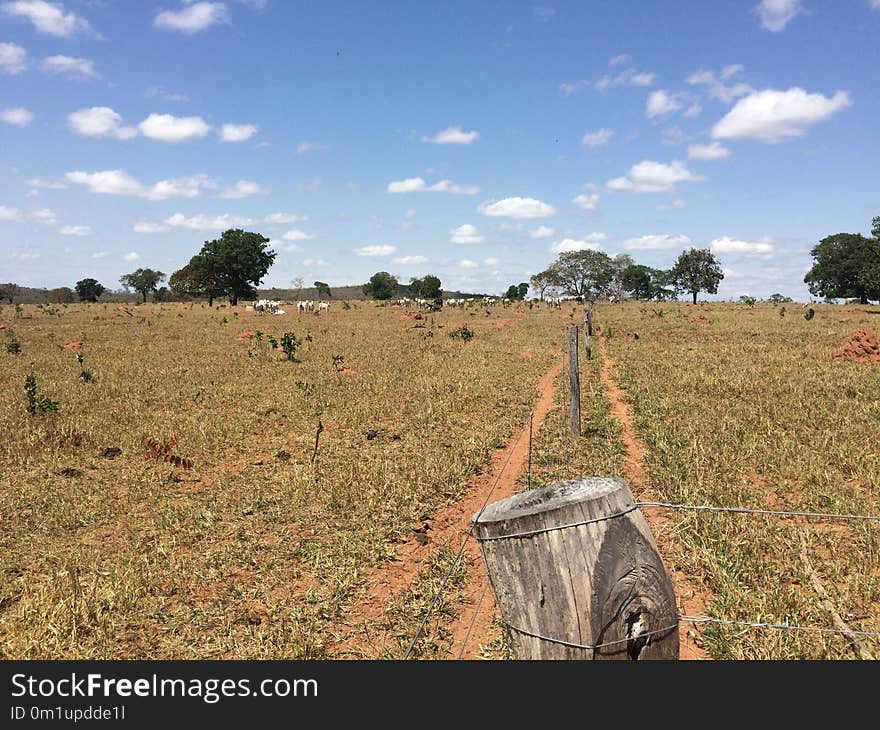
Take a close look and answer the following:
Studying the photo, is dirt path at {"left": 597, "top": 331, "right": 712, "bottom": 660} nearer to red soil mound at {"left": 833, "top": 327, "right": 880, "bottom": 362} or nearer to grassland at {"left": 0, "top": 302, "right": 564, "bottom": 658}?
grassland at {"left": 0, "top": 302, "right": 564, "bottom": 658}

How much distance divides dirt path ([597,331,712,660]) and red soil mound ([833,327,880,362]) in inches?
390

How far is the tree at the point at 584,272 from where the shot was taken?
118062mm

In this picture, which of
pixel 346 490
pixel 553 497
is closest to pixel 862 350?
pixel 346 490

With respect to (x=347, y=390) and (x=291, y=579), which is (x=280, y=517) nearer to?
(x=291, y=579)

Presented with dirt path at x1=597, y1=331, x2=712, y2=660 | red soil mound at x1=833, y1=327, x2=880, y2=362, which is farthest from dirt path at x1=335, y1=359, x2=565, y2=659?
red soil mound at x1=833, y1=327, x2=880, y2=362

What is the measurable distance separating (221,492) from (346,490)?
2.12 meters

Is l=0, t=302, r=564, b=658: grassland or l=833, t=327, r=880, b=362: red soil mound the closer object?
l=0, t=302, r=564, b=658: grassland

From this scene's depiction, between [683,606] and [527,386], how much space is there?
11.0 meters

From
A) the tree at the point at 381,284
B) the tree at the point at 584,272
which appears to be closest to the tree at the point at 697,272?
the tree at the point at 584,272

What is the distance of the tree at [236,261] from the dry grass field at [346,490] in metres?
60.0

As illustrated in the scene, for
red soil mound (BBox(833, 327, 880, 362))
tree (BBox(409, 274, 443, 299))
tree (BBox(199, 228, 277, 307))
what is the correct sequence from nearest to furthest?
red soil mound (BBox(833, 327, 880, 362))
tree (BBox(199, 228, 277, 307))
tree (BBox(409, 274, 443, 299))

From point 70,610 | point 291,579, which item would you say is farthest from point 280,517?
point 70,610

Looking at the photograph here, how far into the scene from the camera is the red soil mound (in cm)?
1878

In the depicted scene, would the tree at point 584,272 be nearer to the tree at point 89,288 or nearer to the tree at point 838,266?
the tree at point 838,266
